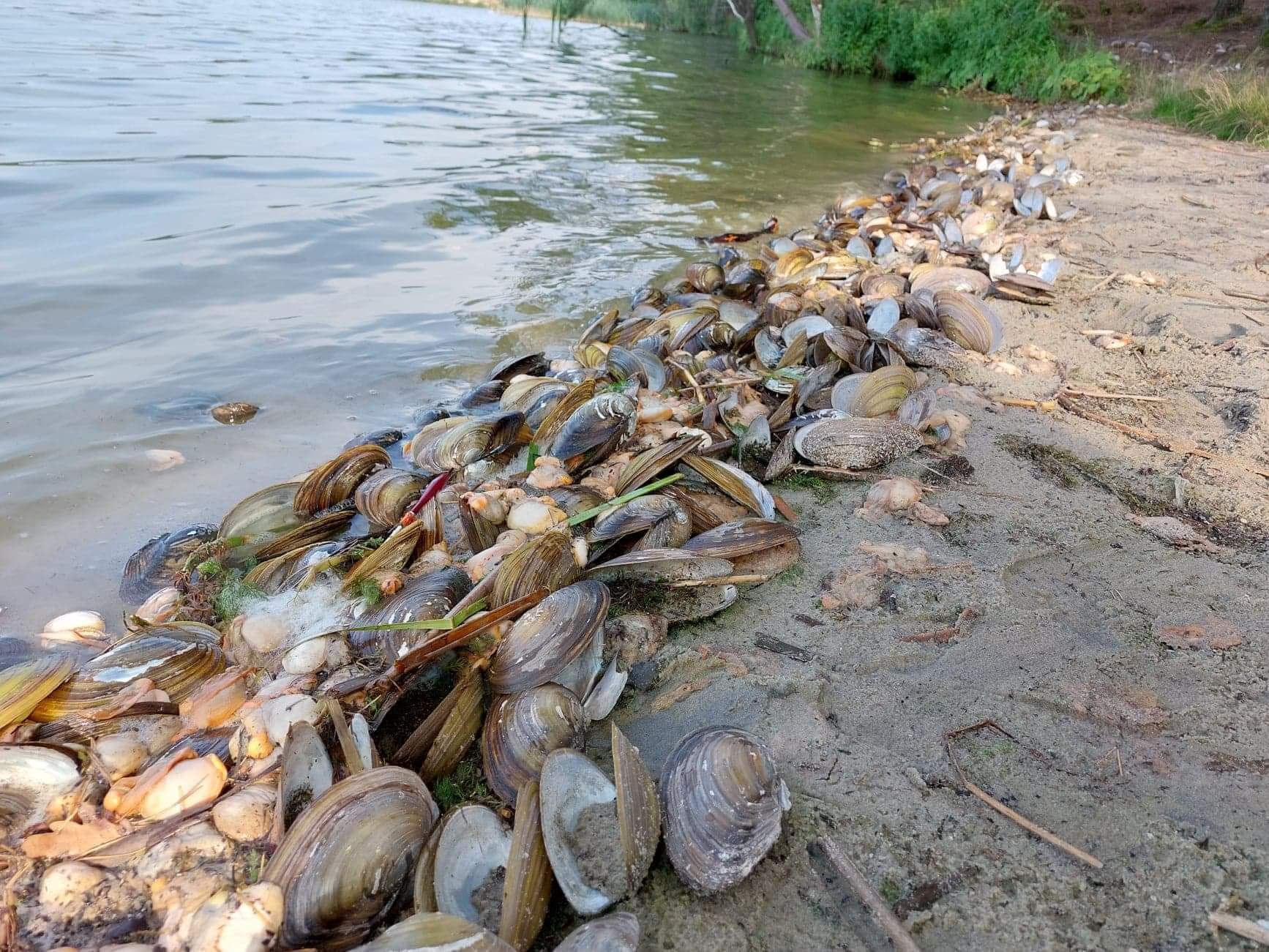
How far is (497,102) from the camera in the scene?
15.1 metres

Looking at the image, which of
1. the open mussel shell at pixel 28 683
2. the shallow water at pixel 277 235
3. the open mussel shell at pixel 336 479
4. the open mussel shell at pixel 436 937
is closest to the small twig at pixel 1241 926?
the open mussel shell at pixel 436 937

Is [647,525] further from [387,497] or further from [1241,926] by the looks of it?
[1241,926]

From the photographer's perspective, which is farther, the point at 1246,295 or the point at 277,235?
the point at 277,235

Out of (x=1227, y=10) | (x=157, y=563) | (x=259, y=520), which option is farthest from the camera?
(x=1227, y=10)

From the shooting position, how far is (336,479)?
3248 mm

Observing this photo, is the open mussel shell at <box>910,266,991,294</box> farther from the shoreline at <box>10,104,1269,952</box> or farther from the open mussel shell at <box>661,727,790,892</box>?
the open mussel shell at <box>661,727,790,892</box>

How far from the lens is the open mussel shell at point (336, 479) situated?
3.18 m

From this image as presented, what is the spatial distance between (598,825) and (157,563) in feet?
7.38

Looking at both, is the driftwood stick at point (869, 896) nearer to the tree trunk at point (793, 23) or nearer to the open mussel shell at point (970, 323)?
the open mussel shell at point (970, 323)

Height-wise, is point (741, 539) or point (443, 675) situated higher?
point (741, 539)

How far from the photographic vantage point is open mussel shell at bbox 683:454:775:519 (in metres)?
2.73

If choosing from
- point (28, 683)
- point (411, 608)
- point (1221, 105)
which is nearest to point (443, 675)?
point (411, 608)

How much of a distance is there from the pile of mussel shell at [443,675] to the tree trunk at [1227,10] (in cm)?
2597

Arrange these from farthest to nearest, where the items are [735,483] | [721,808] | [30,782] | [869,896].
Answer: [735,483], [30,782], [721,808], [869,896]
